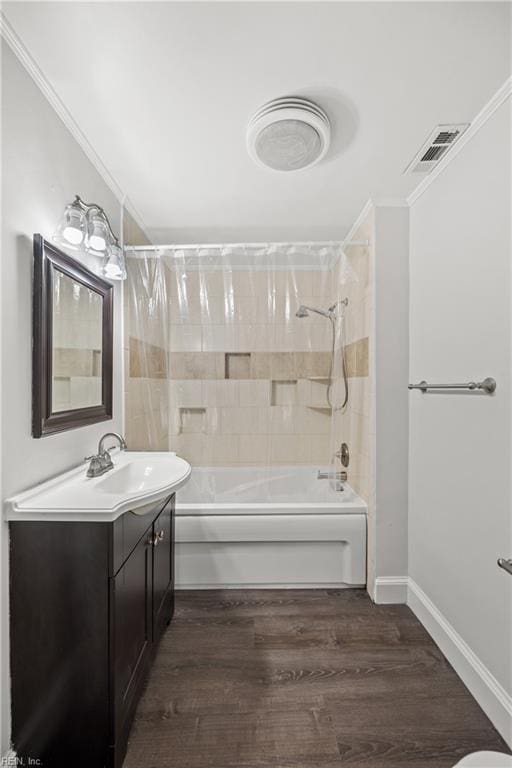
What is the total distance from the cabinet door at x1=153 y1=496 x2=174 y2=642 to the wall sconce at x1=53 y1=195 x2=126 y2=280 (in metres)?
1.26

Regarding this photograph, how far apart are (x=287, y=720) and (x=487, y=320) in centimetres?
178

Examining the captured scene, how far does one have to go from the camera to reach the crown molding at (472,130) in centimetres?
140

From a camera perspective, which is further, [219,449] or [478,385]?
[219,449]

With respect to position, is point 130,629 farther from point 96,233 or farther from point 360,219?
point 360,219

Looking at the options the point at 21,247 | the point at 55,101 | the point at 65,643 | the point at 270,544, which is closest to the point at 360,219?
the point at 55,101

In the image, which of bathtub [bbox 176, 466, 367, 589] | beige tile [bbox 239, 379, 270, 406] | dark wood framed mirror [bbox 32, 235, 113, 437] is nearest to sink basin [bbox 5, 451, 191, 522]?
dark wood framed mirror [bbox 32, 235, 113, 437]

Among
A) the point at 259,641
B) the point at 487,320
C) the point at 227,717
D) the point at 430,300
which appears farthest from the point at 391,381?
the point at 227,717

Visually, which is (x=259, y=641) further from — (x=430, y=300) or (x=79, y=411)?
(x=430, y=300)

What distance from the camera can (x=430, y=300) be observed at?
1952mm

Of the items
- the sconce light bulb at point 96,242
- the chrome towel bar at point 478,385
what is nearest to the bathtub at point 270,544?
the chrome towel bar at point 478,385

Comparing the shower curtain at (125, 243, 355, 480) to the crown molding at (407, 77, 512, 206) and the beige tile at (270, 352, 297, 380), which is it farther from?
the crown molding at (407, 77, 512, 206)

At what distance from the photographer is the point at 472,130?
1583 mm

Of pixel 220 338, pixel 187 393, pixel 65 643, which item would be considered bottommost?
pixel 65 643

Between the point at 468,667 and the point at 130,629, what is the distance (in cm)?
143
